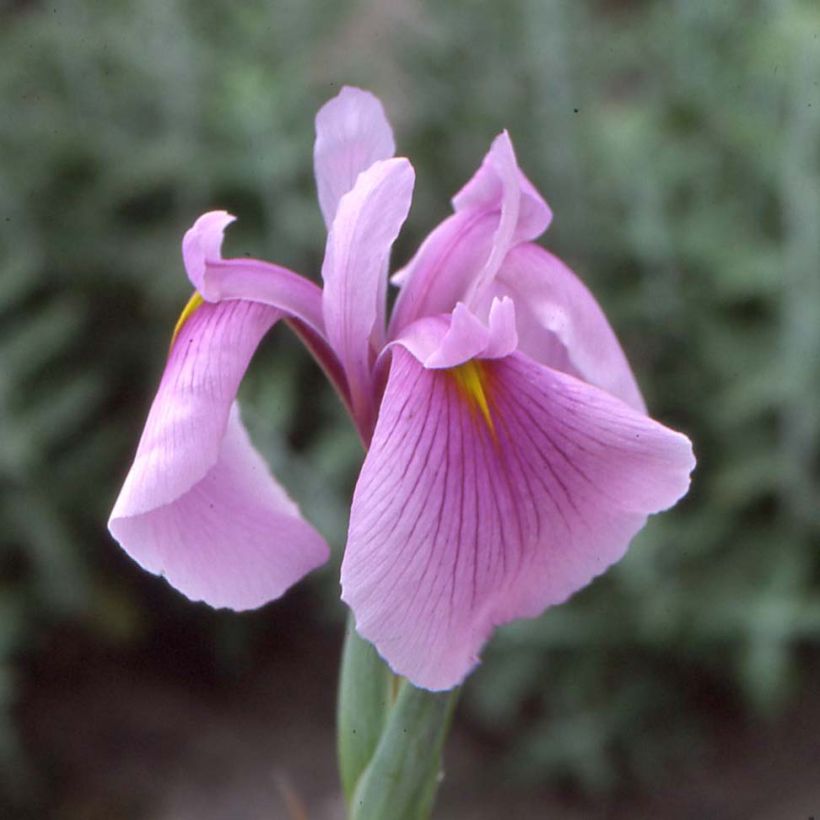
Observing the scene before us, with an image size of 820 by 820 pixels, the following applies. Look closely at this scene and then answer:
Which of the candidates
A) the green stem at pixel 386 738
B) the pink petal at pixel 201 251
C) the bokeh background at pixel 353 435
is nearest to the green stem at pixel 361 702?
the green stem at pixel 386 738

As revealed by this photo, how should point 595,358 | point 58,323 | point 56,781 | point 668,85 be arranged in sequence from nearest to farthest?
point 595,358 → point 58,323 → point 56,781 → point 668,85

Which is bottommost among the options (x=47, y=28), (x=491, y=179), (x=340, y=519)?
(x=340, y=519)

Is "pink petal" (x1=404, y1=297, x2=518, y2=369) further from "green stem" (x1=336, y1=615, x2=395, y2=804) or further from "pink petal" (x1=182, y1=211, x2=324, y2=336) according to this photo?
"green stem" (x1=336, y1=615, x2=395, y2=804)

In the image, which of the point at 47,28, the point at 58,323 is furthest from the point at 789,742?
the point at 47,28

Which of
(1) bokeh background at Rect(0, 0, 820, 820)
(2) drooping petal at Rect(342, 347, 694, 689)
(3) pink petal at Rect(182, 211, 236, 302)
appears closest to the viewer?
(2) drooping petal at Rect(342, 347, 694, 689)

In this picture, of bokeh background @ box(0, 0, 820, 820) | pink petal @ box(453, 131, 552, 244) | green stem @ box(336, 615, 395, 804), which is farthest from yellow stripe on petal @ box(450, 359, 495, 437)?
bokeh background @ box(0, 0, 820, 820)

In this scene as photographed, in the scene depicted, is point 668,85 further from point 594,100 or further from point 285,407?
point 285,407

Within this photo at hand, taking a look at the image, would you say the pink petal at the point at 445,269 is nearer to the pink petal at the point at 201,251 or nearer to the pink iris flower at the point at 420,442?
the pink iris flower at the point at 420,442
